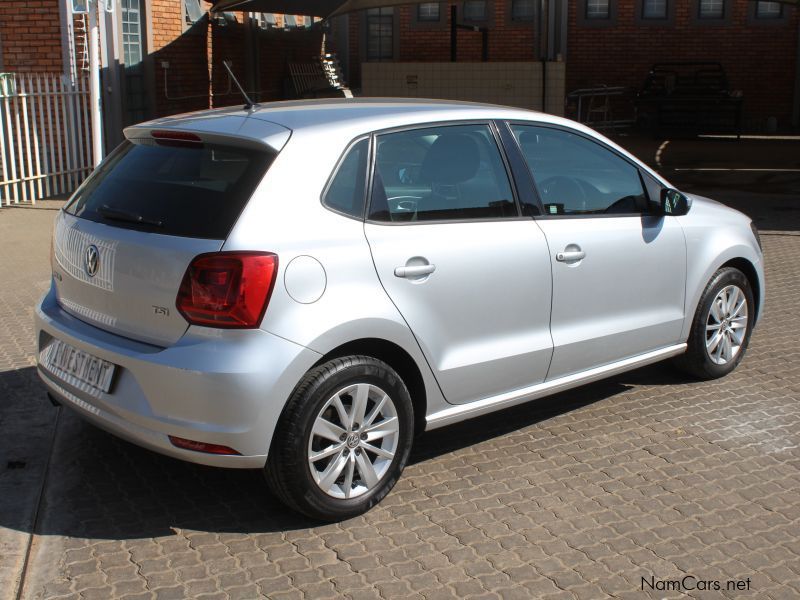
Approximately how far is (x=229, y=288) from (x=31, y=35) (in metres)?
11.3

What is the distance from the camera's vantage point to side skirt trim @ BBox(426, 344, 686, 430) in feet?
14.9

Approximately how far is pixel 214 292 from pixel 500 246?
4.70ft

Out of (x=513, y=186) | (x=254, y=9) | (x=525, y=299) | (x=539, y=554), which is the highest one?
(x=254, y=9)

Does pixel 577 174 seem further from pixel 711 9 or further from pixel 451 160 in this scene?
pixel 711 9

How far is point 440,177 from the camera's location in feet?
15.0

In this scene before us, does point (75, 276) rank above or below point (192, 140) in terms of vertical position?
below

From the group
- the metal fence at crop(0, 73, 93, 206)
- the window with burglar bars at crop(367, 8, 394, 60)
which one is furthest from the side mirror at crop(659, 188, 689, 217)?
the window with burglar bars at crop(367, 8, 394, 60)

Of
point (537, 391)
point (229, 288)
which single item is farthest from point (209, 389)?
point (537, 391)

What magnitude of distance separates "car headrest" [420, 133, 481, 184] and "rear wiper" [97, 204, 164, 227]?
120 cm

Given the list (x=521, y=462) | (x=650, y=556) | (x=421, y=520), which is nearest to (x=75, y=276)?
(x=421, y=520)

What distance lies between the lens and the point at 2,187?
12.5 m

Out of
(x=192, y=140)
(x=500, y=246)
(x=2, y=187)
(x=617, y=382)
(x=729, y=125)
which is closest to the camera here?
(x=192, y=140)

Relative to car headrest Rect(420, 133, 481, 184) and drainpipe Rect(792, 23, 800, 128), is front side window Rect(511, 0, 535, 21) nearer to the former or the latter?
drainpipe Rect(792, 23, 800, 128)

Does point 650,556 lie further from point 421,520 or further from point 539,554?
point 421,520
